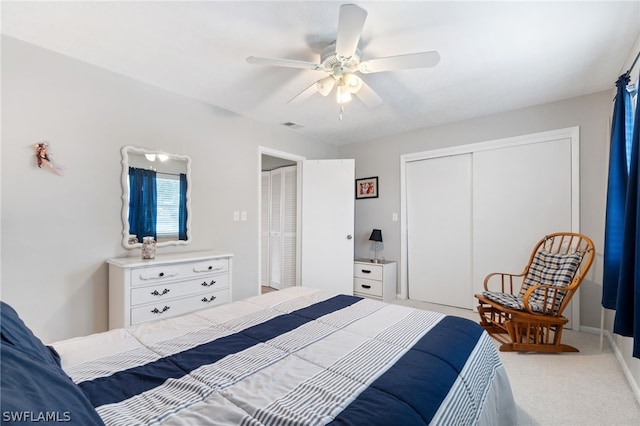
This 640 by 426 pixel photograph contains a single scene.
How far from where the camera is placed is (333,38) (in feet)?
6.37

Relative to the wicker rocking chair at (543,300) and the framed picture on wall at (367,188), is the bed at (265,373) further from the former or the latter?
the framed picture on wall at (367,188)

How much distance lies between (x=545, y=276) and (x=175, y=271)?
3314 mm

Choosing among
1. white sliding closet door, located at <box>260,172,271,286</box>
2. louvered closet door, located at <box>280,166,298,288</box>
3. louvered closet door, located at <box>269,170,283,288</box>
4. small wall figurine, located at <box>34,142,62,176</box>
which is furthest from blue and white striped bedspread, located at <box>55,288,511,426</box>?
white sliding closet door, located at <box>260,172,271,286</box>

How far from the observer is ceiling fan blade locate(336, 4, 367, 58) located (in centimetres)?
142

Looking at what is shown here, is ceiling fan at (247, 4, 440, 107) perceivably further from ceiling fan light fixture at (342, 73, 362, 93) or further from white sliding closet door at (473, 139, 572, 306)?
white sliding closet door at (473, 139, 572, 306)

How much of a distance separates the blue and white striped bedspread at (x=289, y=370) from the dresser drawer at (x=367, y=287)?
2.37 metres

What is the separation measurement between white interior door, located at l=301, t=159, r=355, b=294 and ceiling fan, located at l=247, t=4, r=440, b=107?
1961 millimetres

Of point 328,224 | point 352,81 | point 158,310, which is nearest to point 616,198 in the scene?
point 352,81

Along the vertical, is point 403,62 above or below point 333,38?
below

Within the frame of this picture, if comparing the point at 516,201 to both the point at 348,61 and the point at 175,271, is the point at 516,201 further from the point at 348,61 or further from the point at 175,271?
the point at 175,271

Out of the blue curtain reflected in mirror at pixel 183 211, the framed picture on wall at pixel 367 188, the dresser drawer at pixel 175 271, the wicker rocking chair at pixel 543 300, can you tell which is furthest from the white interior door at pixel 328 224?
the wicker rocking chair at pixel 543 300

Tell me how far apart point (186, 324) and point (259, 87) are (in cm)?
212

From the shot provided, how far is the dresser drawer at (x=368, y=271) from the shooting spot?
397 cm

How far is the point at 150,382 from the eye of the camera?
3.13 feet
